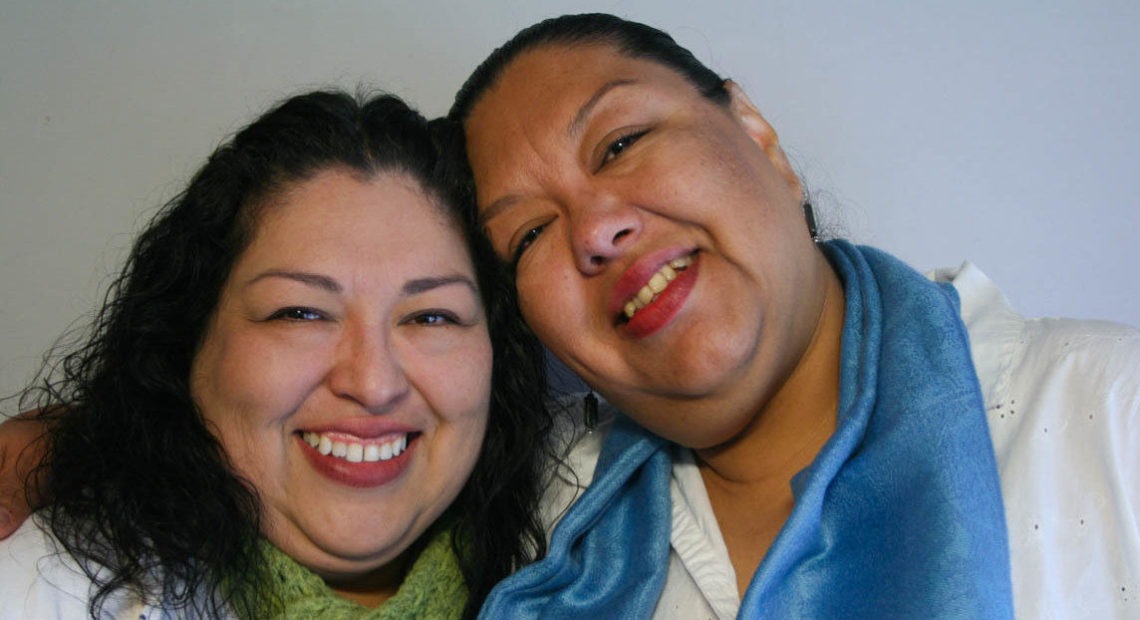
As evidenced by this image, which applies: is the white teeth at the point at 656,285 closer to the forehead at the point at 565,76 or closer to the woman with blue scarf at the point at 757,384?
the woman with blue scarf at the point at 757,384

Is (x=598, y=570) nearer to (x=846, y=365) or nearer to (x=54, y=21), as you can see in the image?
(x=846, y=365)

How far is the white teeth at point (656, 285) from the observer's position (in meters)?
1.42

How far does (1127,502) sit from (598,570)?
2.34ft

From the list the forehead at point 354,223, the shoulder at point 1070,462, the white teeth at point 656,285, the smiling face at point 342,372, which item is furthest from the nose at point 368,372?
the shoulder at point 1070,462

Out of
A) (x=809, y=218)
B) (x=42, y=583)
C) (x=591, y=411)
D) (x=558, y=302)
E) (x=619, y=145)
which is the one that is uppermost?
(x=619, y=145)

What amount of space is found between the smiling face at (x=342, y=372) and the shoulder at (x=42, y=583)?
229 millimetres

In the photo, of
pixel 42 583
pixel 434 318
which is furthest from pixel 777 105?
pixel 42 583

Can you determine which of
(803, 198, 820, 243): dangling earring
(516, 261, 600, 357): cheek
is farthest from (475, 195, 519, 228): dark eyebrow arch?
(803, 198, 820, 243): dangling earring

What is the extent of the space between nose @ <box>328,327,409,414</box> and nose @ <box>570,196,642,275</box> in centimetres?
28

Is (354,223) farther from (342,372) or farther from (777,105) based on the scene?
(777,105)

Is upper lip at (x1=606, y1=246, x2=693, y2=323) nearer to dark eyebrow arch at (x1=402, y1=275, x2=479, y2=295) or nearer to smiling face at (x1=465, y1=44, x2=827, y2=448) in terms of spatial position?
smiling face at (x1=465, y1=44, x2=827, y2=448)

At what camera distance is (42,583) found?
1354 mm

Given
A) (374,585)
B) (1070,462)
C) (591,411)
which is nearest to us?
(1070,462)

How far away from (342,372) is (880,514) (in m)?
0.70
